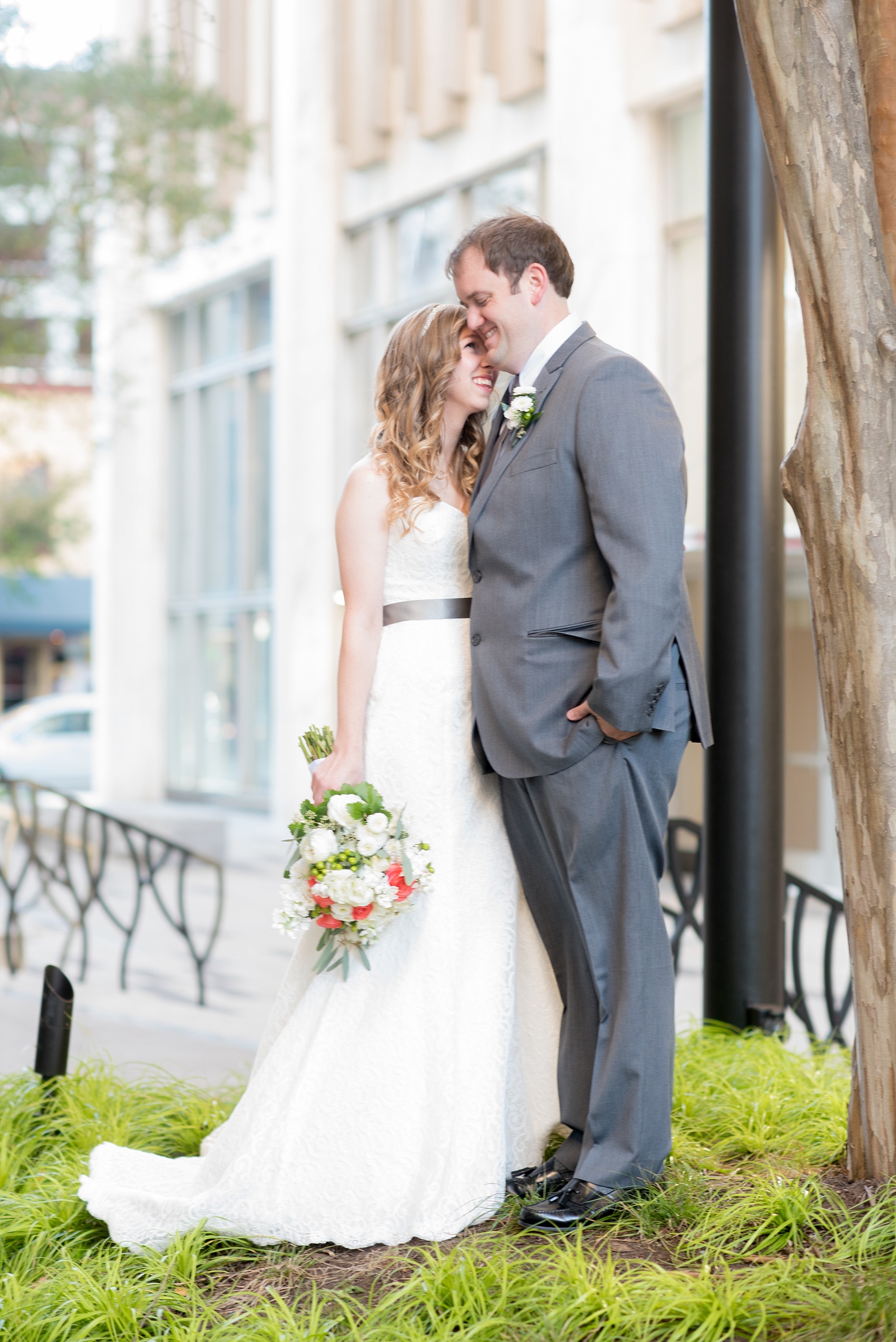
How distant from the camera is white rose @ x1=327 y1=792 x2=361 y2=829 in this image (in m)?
3.00

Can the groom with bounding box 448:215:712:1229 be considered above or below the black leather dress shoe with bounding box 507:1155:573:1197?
above

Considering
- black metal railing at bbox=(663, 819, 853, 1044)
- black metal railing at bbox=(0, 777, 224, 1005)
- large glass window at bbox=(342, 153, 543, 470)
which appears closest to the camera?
black metal railing at bbox=(663, 819, 853, 1044)

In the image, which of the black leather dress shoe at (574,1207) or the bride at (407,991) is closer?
the black leather dress shoe at (574,1207)

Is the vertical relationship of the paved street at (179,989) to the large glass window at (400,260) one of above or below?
below

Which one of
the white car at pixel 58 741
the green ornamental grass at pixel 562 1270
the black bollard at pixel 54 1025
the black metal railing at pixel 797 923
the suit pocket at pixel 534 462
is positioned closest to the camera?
the green ornamental grass at pixel 562 1270

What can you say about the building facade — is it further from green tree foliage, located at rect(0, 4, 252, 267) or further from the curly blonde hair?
the curly blonde hair

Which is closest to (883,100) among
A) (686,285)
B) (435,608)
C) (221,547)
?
(435,608)

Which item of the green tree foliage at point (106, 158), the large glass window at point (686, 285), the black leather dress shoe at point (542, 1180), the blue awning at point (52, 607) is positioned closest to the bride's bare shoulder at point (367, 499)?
the black leather dress shoe at point (542, 1180)

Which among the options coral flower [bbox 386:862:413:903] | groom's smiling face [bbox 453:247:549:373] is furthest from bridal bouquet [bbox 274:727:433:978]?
groom's smiling face [bbox 453:247:549:373]

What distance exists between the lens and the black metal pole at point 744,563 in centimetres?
429

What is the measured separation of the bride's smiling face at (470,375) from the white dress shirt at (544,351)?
151mm

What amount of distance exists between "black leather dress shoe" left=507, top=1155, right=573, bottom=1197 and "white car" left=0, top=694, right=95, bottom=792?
18295mm

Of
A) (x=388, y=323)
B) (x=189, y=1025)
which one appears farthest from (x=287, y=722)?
(x=189, y=1025)

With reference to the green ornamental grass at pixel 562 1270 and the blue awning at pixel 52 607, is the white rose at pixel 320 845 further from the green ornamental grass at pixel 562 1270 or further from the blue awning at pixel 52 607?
the blue awning at pixel 52 607
